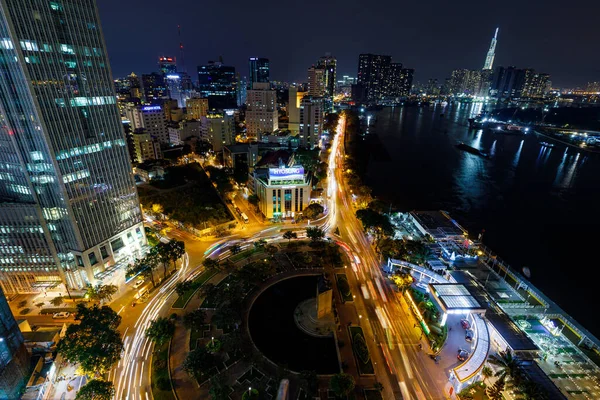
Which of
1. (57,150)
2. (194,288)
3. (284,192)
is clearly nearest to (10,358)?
(194,288)

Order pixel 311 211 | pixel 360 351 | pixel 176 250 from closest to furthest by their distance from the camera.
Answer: pixel 360 351
pixel 176 250
pixel 311 211

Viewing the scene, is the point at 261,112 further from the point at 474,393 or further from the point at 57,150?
the point at 474,393

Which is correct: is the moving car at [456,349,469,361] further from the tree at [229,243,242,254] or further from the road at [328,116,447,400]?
the tree at [229,243,242,254]

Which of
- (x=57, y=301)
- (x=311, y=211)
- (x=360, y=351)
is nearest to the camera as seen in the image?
(x=360, y=351)

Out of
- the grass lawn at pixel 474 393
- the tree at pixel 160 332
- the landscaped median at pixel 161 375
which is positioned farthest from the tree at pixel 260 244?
the grass lawn at pixel 474 393

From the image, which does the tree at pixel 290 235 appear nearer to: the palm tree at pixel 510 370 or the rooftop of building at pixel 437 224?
the rooftop of building at pixel 437 224

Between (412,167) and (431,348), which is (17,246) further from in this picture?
(412,167)
